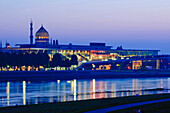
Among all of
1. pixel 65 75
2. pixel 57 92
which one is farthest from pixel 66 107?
pixel 65 75

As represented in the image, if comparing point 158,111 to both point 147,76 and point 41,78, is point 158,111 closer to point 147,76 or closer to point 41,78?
point 41,78

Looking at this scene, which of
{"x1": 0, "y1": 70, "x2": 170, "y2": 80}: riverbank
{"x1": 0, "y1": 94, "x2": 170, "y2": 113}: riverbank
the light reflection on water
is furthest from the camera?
{"x1": 0, "y1": 70, "x2": 170, "y2": 80}: riverbank

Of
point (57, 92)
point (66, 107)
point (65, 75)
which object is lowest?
point (57, 92)

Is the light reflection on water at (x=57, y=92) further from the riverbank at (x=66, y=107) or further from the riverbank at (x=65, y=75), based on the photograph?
the riverbank at (x=65, y=75)

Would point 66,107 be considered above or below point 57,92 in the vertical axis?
above

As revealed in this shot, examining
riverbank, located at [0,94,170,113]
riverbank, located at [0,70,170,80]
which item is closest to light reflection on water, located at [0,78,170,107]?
riverbank, located at [0,94,170,113]

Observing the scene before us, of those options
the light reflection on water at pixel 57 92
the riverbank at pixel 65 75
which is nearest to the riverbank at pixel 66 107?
the light reflection on water at pixel 57 92

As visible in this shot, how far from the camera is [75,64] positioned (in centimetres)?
17950

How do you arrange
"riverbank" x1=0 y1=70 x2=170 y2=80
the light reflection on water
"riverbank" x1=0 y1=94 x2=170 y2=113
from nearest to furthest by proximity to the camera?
"riverbank" x1=0 y1=94 x2=170 y2=113 → the light reflection on water → "riverbank" x1=0 y1=70 x2=170 y2=80

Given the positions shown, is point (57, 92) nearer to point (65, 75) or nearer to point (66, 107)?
point (66, 107)

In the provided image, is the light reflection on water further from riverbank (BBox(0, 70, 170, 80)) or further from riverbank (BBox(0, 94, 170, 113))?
riverbank (BBox(0, 70, 170, 80))

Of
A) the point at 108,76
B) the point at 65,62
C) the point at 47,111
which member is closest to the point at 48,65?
the point at 65,62

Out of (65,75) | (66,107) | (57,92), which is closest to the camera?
(66,107)

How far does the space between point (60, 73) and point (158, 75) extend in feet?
124
